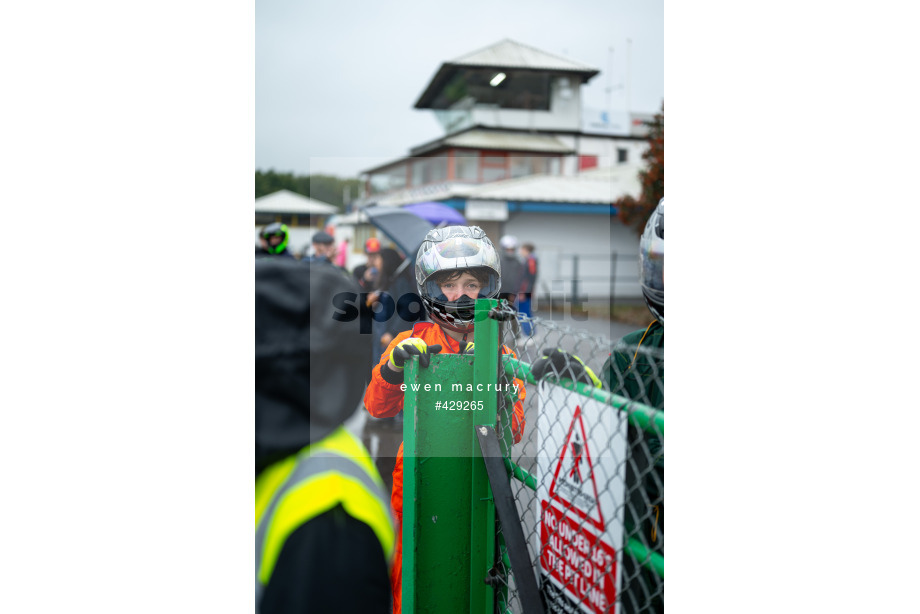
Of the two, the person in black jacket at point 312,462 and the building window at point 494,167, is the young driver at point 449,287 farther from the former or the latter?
the building window at point 494,167

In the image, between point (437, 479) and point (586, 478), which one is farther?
point (437, 479)

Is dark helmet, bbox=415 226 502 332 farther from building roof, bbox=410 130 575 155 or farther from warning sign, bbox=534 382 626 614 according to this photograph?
building roof, bbox=410 130 575 155

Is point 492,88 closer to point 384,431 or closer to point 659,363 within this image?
point 384,431

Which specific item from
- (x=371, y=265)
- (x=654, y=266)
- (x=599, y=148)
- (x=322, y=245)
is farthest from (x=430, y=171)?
(x=654, y=266)

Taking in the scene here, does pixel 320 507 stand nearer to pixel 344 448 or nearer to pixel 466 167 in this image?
pixel 344 448

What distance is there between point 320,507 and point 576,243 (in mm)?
8224

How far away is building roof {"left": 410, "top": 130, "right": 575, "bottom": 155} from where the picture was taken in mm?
5820

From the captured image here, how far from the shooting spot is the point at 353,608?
127cm

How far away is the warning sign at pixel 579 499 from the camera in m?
1.42

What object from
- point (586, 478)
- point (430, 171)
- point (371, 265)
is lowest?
point (586, 478)

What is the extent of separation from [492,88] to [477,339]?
2.93 meters

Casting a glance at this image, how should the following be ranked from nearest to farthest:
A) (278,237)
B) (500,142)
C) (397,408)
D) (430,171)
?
(397,408)
(278,237)
(500,142)
(430,171)

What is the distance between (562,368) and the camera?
1672 mm

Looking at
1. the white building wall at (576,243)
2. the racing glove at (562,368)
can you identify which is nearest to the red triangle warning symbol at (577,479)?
the racing glove at (562,368)
